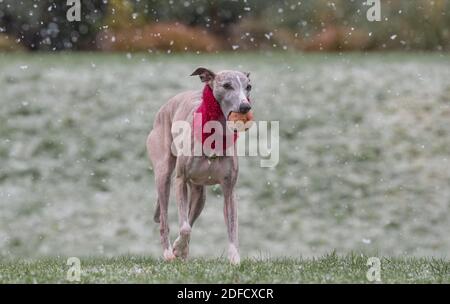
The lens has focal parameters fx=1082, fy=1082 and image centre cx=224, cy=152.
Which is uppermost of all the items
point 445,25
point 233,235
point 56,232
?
point 445,25

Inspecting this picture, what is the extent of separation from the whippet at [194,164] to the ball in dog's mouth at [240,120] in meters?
0.04

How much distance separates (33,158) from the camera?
17.8 meters

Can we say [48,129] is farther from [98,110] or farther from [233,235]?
[233,235]

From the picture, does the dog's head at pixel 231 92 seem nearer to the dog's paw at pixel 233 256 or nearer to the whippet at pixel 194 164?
the whippet at pixel 194 164

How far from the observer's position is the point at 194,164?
26.6 ft

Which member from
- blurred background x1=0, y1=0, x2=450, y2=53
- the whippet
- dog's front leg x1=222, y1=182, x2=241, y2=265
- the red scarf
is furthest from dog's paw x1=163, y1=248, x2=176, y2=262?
blurred background x1=0, y1=0, x2=450, y2=53

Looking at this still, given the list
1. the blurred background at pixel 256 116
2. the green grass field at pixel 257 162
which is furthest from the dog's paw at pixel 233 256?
the blurred background at pixel 256 116

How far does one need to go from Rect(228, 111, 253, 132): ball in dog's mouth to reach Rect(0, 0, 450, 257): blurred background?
6.09 metres

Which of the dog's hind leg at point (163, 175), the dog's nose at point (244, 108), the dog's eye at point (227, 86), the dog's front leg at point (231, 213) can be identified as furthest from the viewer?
the dog's hind leg at point (163, 175)

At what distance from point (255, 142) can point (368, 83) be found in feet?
14.1

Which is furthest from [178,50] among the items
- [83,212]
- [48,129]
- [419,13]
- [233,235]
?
[233,235]

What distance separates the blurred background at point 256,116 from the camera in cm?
1505

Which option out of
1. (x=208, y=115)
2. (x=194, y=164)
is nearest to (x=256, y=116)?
(x=194, y=164)

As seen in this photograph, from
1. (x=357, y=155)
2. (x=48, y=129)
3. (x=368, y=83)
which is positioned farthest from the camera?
(x=368, y=83)
